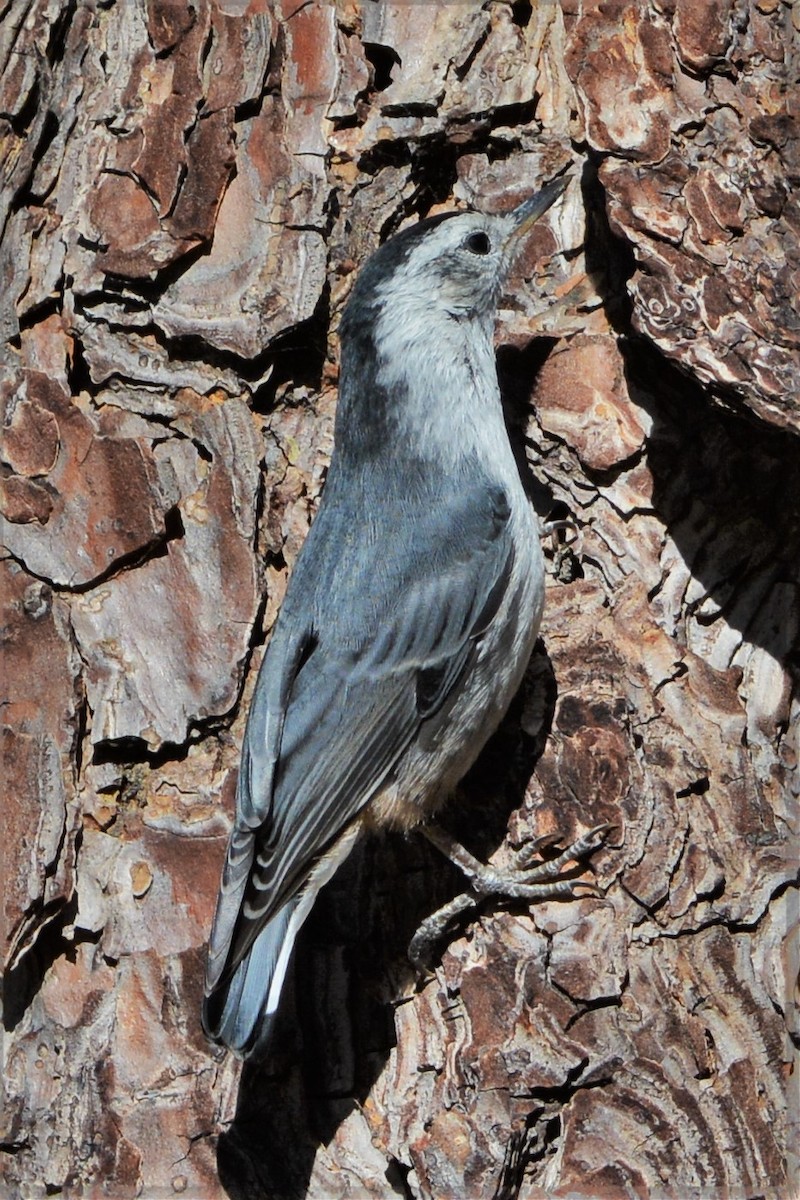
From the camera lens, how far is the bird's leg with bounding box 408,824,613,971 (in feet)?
7.80

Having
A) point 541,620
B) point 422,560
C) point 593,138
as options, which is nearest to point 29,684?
point 422,560

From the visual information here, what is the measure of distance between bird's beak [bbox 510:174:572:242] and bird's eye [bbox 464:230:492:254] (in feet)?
0.18

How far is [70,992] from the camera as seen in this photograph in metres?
2.47

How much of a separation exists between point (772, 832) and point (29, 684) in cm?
140

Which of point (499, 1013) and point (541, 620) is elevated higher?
point (541, 620)

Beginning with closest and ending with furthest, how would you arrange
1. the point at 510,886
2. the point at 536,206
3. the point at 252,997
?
the point at 252,997, the point at 510,886, the point at 536,206

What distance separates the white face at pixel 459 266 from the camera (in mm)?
2502

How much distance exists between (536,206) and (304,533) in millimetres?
772

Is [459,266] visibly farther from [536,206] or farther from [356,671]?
[356,671]

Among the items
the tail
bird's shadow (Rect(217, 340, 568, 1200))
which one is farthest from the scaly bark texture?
the tail

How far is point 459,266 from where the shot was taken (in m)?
2.56

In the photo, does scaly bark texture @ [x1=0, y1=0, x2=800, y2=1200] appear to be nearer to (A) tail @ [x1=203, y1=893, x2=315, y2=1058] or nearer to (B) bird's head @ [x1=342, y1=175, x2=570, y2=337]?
(B) bird's head @ [x1=342, y1=175, x2=570, y2=337]

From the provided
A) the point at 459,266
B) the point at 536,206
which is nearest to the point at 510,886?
the point at 459,266

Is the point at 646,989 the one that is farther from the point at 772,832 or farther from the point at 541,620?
the point at 541,620
